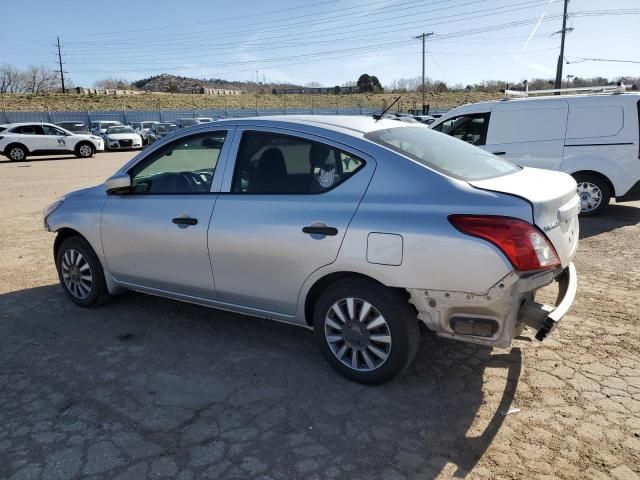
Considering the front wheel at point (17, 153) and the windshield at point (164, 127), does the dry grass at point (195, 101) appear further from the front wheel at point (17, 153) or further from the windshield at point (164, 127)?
the front wheel at point (17, 153)

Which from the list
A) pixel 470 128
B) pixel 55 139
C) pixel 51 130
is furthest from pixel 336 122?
pixel 51 130

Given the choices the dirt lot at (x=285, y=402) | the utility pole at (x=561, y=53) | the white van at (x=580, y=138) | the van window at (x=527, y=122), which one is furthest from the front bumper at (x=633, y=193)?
the utility pole at (x=561, y=53)

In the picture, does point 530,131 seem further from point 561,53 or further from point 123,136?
point 561,53

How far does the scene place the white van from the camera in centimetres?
765

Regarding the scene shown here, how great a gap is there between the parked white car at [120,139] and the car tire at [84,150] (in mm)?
3678

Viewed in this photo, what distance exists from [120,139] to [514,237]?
28.1 m

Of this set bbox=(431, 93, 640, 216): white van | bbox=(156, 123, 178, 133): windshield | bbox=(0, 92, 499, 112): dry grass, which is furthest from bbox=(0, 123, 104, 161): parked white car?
bbox=(0, 92, 499, 112): dry grass

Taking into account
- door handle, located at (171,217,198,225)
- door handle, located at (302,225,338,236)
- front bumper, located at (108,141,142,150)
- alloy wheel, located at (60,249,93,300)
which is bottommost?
alloy wheel, located at (60,249,93,300)

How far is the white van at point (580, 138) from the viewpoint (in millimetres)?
7652

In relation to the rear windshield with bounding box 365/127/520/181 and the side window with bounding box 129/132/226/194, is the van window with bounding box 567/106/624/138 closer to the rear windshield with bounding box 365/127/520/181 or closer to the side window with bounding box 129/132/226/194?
the rear windshield with bounding box 365/127/520/181

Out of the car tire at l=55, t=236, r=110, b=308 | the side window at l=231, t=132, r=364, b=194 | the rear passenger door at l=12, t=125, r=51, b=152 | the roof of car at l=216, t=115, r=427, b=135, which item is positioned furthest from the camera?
the rear passenger door at l=12, t=125, r=51, b=152

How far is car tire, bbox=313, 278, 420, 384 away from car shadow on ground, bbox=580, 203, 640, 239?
16.6ft

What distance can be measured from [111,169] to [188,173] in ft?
51.4

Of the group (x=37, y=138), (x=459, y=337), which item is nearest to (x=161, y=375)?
(x=459, y=337)
